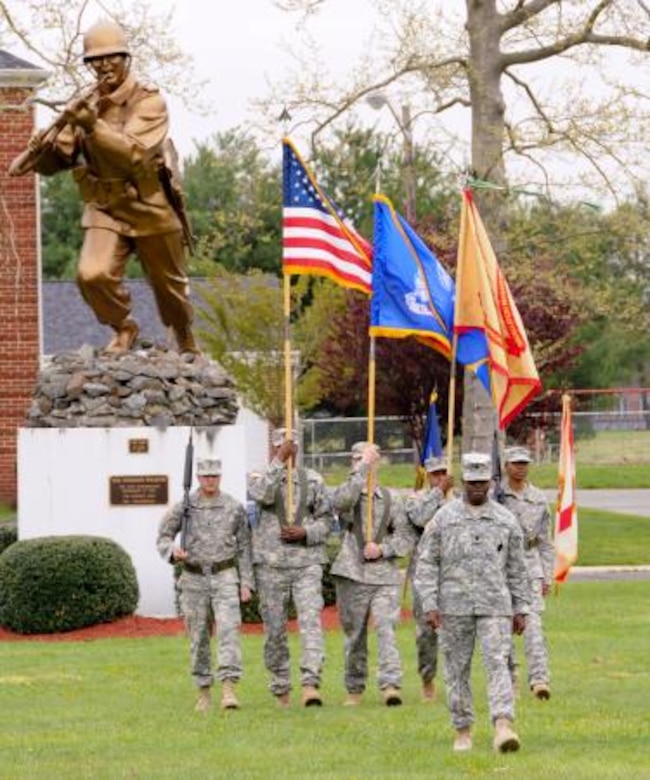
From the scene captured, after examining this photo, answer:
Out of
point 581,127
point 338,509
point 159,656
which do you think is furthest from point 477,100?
point 338,509

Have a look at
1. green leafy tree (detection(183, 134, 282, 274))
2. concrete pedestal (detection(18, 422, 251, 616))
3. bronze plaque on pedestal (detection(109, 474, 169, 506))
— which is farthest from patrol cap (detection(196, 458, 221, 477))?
green leafy tree (detection(183, 134, 282, 274))

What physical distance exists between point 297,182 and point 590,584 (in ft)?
39.5

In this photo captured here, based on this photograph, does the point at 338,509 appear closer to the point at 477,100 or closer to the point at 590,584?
the point at 590,584

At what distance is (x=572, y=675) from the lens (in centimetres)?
1764

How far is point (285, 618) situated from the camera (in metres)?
15.6

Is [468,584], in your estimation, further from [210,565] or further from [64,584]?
[64,584]

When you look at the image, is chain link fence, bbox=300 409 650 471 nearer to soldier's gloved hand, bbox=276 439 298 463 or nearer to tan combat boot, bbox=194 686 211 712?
soldier's gloved hand, bbox=276 439 298 463

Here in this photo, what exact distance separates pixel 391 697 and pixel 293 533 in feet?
4.18

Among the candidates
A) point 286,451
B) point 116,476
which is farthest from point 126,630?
point 286,451

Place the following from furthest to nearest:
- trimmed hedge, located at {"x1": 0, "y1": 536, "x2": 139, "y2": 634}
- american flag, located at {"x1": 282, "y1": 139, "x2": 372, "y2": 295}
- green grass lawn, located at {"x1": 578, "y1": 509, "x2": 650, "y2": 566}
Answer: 1. green grass lawn, located at {"x1": 578, "y1": 509, "x2": 650, "y2": 566}
2. trimmed hedge, located at {"x1": 0, "y1": 536, "x2": 139, "y2": 634}
3. american flag, located at {"x1": 282, "y1": 139, "x2": 372, "y2": 295}

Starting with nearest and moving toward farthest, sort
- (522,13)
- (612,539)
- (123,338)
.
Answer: (123,338) < (522,13) < (612,539)

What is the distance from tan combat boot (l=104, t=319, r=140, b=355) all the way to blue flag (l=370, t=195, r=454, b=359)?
6.29 meters

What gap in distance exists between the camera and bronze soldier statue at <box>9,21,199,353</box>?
70.8 ft

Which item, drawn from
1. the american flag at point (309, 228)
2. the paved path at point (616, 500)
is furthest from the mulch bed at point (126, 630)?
the paved path at point (616, 500)
